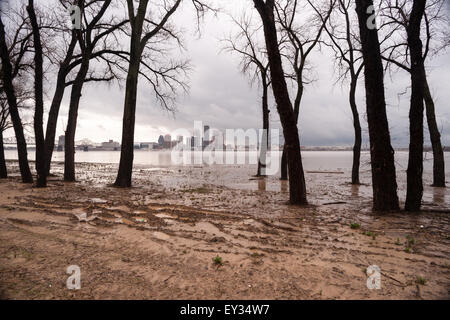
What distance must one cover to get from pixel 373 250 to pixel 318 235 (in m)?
1.00

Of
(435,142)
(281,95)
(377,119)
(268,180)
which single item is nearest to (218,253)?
(281,95)

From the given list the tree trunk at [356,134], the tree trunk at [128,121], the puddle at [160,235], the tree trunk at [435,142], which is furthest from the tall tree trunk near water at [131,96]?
the tree trunk at [435,142]

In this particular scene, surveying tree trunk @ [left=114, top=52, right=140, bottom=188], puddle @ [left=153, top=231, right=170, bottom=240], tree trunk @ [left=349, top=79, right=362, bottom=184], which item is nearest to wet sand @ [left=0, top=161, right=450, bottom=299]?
puddle @ [left=153, top=231, right=170, bottom=240]

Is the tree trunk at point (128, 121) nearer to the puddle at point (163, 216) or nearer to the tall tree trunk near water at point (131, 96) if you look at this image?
the tall tree trunk near water at point (131, 96)

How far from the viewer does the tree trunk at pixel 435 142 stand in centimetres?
1320

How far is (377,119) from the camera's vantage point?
658cm

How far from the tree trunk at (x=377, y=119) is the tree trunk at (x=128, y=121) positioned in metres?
9.64

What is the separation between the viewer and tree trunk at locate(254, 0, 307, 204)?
722 cm

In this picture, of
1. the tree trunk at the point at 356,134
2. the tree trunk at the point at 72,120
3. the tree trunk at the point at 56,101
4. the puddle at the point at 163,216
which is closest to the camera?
the puddle at the point at 163,216

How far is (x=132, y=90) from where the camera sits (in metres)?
11.6

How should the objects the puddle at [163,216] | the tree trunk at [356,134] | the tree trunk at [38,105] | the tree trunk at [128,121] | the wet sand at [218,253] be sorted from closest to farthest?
the wet sand at [218,253], the puddle at [163,216], the tree trunk at [38,105], the tree trunk at [128,121], the tree trunk at [356,134]

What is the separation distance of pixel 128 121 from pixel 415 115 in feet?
36.9

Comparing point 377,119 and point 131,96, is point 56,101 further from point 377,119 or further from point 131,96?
→ point 377,119
